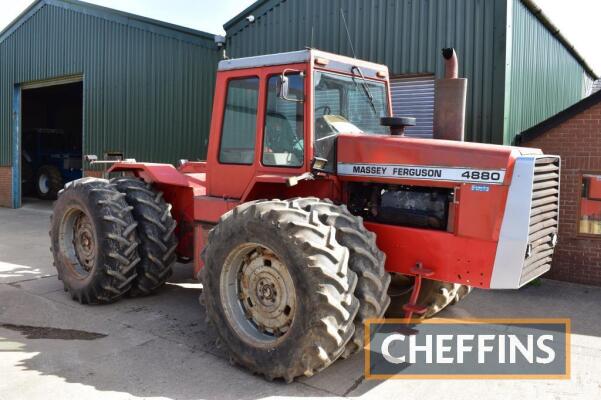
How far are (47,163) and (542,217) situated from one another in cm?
2027

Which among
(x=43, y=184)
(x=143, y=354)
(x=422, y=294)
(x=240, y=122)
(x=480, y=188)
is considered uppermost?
(x=240, y=122)

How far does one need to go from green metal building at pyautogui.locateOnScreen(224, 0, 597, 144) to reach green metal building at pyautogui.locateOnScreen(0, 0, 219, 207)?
173 centimetres

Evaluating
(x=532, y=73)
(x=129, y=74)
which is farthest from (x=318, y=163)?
(x=129, y=74)

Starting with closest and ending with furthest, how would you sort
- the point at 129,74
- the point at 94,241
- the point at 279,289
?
the point at 279,289
the point at 94,241
the point at 129,74

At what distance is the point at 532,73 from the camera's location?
955 centimetres

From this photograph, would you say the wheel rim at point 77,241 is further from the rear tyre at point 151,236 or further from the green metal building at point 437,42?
the green metal building at point 437,42

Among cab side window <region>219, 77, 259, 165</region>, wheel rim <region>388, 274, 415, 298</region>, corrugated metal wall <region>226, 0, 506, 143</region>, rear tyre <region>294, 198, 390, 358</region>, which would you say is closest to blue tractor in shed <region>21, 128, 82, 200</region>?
corrugated metal wall <region>226, 0, 506, 143</region>

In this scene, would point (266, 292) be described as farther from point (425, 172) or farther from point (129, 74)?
point (129, 74)

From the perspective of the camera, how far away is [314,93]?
4922 mm

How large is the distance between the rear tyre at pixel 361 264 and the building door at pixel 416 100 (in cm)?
466

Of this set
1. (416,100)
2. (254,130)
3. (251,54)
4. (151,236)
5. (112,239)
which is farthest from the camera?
(251,54)

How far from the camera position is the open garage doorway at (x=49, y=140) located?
20.4m

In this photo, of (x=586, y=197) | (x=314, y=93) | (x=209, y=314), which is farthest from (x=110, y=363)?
(x=586, y=197)

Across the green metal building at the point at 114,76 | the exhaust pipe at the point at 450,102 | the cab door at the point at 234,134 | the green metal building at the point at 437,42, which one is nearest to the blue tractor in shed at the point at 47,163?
the green metal building at the point at 114,76
